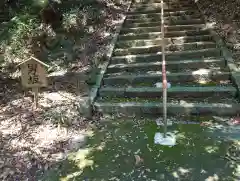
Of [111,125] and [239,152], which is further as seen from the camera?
[111,125]

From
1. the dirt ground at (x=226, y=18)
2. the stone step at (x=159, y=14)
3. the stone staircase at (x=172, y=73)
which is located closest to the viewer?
the stone staircase at (x=172, y=73)

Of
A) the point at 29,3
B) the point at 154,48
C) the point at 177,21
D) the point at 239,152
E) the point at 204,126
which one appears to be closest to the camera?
the point at 239,152

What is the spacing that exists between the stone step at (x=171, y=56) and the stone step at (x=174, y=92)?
1.37 meters

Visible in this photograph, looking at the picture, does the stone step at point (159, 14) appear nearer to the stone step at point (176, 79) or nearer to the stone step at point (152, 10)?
the stone step at point (152, 10)

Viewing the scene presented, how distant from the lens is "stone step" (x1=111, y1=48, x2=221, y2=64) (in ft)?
23.6

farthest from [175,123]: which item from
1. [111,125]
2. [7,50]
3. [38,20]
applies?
[38,20]

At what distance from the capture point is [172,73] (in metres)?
6.68

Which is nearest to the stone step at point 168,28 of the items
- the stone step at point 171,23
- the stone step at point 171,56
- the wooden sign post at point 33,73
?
the stone step at point 171,23

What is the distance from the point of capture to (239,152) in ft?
14.3

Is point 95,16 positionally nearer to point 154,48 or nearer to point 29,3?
point 29,3

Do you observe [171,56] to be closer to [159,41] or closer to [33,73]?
[159,41]

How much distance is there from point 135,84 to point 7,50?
3.35 meters

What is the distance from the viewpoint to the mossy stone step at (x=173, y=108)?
214 inches

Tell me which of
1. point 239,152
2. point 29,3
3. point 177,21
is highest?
point 29,3
